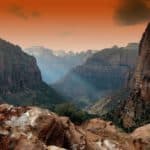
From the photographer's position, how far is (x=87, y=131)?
186 feet

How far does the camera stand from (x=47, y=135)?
4731cm

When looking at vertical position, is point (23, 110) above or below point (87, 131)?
above

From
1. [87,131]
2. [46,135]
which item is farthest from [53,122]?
[87,131]

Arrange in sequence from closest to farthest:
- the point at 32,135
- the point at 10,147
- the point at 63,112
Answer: the point at 10,147 < the point at 32,135 < the point at 63,112

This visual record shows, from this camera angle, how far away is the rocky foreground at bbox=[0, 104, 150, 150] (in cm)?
4244

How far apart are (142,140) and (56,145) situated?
14502 mm

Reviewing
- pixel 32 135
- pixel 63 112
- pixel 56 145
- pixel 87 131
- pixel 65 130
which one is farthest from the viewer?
pixel 63 112

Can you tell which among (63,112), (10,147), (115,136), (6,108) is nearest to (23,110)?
(6,108)

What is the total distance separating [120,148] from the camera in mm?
53312

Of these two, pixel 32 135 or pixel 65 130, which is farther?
pixel 65 130

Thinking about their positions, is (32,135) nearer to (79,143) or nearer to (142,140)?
(79,143)

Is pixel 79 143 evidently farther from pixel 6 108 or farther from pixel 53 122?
pixel 6 108

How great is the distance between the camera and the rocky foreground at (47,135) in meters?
42.4

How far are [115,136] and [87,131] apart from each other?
351 centimetres
